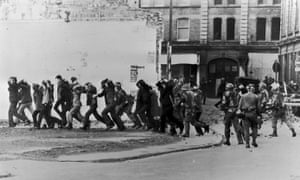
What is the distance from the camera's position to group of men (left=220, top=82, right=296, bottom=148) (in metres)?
4.12

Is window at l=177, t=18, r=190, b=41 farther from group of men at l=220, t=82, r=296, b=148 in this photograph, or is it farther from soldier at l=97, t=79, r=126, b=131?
soldier at l=97, t=79, r=126, b=131

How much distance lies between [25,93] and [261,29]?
1708 mm

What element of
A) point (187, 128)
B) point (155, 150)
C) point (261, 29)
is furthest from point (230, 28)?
point (155, 150)

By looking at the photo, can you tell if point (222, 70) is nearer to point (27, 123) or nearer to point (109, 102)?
point (109, 102)

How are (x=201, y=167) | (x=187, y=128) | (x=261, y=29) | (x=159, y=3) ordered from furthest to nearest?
(x=187, y=128) < (x=201, y=167) < (x=159, y=3) < (x=261, y=29)

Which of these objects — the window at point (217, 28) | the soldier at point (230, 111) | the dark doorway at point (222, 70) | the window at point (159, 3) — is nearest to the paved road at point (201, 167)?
the soldier at point (230, 111)

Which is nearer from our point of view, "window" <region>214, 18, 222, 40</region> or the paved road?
"window" <region>214, 18, 222, 40</region>

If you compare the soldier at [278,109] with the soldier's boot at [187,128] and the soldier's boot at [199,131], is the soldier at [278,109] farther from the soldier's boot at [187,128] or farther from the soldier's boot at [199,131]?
the soldier's boot at [187,128]

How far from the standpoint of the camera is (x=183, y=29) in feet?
13.1

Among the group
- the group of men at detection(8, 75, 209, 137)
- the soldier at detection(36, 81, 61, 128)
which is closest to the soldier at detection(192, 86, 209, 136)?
the group of men at detection(8, 75, 209, 137)

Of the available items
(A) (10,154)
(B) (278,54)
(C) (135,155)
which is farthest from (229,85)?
(A) (10,154)

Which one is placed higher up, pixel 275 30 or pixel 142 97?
pixel 275 30

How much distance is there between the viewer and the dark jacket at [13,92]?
4.25m

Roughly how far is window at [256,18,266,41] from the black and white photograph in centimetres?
1
